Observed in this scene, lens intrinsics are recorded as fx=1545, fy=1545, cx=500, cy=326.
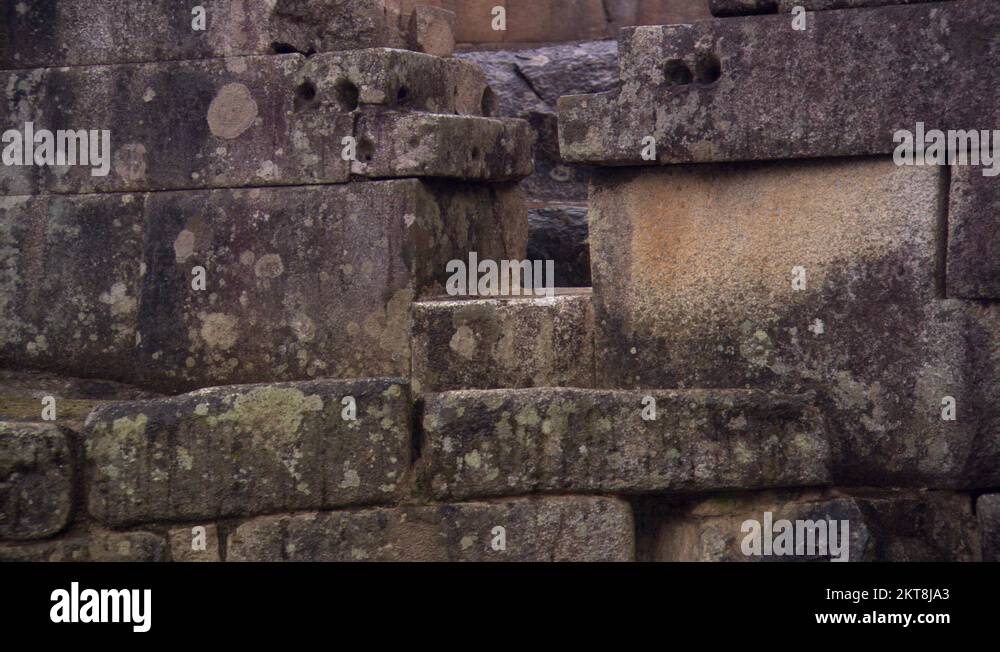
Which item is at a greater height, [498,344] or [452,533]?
[498,344]

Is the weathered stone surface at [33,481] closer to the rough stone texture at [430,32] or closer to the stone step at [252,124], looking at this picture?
the stone step at [252,124]

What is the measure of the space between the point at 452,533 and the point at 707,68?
6.13 ft

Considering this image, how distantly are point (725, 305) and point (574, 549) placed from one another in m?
1.05

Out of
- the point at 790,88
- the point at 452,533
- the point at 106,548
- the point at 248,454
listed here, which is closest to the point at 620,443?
the point at 452,533

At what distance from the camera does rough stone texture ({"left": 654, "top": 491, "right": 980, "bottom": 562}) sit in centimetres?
511

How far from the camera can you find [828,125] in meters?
5.28

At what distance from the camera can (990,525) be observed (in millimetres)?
5152

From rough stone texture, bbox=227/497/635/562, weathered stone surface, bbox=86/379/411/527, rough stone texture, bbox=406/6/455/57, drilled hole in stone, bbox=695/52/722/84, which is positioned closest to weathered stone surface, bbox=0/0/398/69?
rough stone texture, bbox=406/6/455/57

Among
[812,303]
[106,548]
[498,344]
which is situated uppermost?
[812,303]

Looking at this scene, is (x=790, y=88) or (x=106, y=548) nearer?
(x=106, y=548)

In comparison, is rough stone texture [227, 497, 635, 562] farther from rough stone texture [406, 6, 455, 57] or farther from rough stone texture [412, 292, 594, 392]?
→ rough stone texture [406, 6, 455, 57]

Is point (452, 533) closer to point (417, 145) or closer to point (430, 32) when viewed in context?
point (417, 145)

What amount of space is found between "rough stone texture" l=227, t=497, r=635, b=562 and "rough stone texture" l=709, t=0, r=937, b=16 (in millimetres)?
1790

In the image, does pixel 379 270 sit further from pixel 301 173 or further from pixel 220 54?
pixel 220 54
